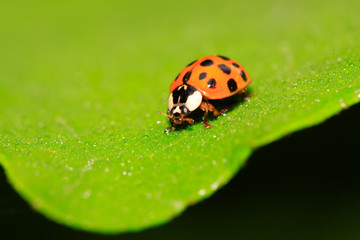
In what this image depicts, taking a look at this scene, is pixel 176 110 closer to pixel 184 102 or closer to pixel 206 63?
pixel 184 102

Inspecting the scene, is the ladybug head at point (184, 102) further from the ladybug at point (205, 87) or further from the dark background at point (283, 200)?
the dark background at point (283, 200)

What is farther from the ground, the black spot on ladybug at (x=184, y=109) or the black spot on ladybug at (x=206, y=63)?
the black spot on ladybug at (x=206, y=63)

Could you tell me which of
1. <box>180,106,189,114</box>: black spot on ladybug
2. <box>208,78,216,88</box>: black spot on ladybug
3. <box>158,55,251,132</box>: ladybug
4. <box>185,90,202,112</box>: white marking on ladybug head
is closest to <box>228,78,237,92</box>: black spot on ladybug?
<box>158,55,251,132</box>: ladybug

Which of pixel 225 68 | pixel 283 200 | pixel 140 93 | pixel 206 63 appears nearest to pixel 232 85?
pixel 225 68

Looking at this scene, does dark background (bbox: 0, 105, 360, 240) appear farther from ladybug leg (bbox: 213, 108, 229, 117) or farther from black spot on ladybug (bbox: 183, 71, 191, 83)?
black spot on ladybug (bbox: 183, 71, 191, 83)

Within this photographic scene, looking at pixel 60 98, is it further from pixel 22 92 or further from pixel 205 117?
pixel 205 117

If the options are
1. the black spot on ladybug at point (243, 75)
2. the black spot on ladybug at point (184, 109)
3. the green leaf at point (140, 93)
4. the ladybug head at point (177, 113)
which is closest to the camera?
the green leaf at point (140, 93)

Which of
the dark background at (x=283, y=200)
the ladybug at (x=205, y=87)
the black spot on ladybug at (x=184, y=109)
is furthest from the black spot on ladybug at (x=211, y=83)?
the dark background at (x=283, y=200)
